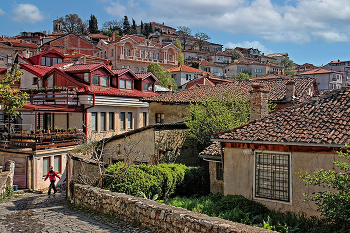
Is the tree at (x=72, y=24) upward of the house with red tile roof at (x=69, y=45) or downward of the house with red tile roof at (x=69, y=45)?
upward

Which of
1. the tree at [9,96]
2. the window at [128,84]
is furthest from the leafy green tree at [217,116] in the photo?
the window at [128,84]

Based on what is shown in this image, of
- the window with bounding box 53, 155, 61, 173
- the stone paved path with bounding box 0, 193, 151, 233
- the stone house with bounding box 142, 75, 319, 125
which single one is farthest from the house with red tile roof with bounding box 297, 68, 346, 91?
the stone paved path with bounding box 0, 193, 151, 233

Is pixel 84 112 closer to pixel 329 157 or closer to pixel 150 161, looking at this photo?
pixel 150 161

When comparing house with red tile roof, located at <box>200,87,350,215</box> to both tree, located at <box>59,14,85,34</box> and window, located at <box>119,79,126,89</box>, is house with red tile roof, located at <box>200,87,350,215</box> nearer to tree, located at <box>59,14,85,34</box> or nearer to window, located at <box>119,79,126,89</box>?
→ window, located at <box>119,79,126,89</box>

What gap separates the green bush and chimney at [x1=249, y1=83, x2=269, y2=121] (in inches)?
152

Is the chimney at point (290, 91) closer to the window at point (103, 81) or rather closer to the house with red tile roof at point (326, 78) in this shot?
the window at point (103, 81)

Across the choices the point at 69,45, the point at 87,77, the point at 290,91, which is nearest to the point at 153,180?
the point at 290,91

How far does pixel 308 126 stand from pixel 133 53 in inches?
2432

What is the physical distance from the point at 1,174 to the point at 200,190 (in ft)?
37.5

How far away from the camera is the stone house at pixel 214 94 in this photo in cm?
2094

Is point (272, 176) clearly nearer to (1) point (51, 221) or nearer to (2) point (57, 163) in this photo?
(1) point (51, 221)

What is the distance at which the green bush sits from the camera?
1184cm

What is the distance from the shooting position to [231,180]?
12219mm

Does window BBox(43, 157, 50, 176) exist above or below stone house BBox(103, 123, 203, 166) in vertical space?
below
